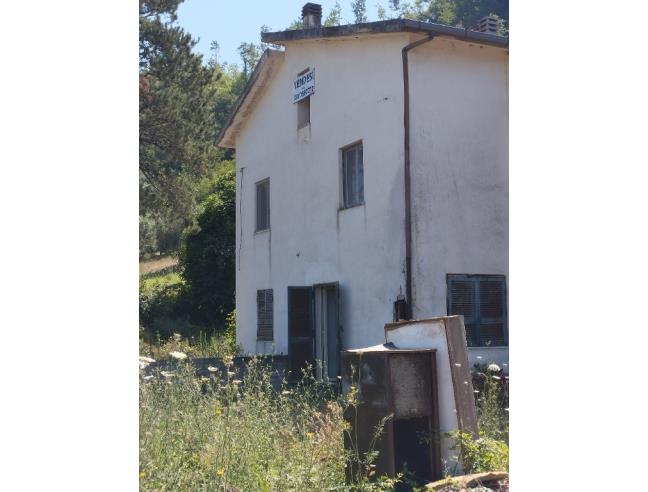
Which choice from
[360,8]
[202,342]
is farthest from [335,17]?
[202,342]

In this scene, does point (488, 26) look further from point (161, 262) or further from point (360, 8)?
point (161, 262)

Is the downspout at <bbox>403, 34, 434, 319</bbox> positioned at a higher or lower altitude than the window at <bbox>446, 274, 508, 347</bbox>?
higher

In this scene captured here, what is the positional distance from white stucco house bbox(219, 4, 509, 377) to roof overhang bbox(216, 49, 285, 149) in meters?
0.03

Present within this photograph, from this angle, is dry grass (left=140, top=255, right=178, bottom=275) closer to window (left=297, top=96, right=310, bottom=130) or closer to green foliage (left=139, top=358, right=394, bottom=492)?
window (left=297, top=96, right=310, bottom=130)

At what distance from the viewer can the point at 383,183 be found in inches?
358

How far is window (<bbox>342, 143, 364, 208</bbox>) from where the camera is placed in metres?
9.64

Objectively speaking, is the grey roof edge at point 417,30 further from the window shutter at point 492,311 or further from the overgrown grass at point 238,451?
the overgrown grass at point 238,451

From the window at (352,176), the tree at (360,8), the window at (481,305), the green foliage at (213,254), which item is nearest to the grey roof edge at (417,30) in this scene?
the tree at (360,8)

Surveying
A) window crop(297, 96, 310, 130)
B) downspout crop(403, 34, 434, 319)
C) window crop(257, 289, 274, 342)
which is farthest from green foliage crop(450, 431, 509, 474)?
window crop(257, 289, 274, 342)

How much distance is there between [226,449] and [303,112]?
7232 mm
